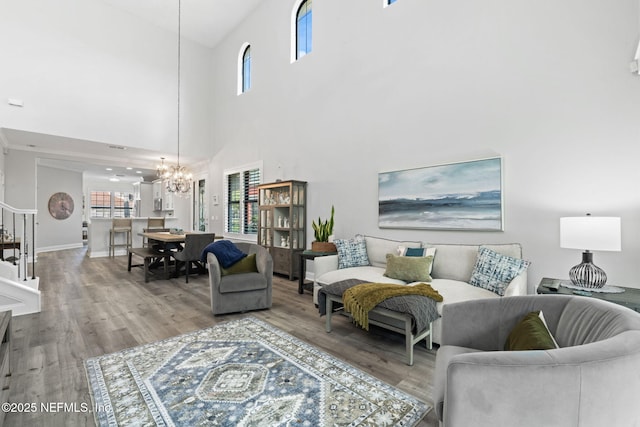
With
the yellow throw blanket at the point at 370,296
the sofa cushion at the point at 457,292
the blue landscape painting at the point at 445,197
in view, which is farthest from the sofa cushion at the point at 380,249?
the yellow throw blanket at the point at 370,296

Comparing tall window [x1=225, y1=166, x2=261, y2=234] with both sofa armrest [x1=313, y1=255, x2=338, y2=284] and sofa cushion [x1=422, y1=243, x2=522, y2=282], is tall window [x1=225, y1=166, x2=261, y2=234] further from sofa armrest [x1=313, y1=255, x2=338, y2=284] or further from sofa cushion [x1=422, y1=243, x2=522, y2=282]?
sofa cushion [x1=422, y1=243, x2=522, y2=282]

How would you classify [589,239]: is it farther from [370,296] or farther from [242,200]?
[242,200]

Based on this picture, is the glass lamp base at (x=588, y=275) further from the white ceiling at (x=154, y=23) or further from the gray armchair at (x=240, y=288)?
the white ceiling at (x=154, y=23)

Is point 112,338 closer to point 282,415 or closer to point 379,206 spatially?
point 282,415

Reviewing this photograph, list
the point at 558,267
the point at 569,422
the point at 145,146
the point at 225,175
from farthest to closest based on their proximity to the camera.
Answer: the point at 225,175 < the point at 145,146 < the point at 558,267 < the point at 569,422

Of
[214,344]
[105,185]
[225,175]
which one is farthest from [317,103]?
[105,185]

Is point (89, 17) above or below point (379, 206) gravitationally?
above

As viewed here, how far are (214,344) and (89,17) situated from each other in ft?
24.5

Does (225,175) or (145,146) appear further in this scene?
(225,175)

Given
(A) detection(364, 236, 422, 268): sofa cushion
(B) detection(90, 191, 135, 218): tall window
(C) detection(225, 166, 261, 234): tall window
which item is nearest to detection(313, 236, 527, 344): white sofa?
(A) detection(364, 236, 422, 268): sofa cushion

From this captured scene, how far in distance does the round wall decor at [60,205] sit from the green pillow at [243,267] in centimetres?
956

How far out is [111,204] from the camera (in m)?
12.9

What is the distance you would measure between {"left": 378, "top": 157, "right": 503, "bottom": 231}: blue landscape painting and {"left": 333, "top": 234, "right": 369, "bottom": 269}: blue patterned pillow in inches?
19.8

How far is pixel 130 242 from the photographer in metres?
8.21
